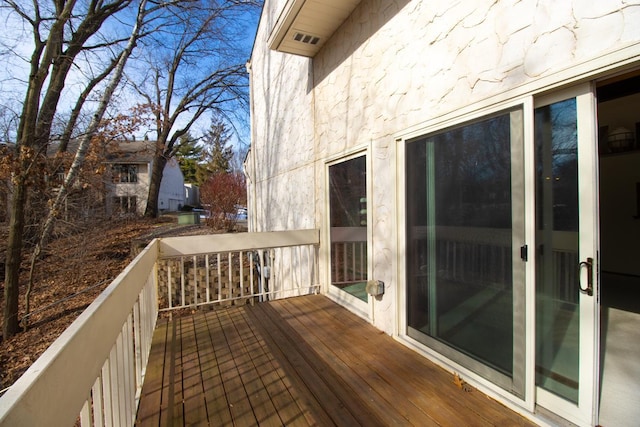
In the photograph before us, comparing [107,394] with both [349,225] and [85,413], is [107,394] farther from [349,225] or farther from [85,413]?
[349,225]

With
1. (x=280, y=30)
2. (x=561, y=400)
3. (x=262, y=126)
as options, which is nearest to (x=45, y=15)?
(x=262, y=126)

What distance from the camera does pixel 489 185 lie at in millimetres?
1914

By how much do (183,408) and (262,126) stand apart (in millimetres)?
5712

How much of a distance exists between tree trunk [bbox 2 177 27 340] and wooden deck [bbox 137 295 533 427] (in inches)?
216

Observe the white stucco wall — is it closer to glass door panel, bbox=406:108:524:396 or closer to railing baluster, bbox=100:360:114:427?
glass door panel, bbox=406:108:524:396

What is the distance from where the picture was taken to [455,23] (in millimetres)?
2076

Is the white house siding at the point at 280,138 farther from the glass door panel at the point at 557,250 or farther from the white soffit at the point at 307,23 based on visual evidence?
the glass door panel at the point at 557,250

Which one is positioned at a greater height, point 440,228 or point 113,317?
point 440,228

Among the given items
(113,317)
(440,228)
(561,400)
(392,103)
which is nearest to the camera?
(113,317)

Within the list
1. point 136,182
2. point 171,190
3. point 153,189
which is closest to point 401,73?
point 153,189

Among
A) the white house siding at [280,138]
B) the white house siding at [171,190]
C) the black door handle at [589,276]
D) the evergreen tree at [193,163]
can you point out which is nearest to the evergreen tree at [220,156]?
the evergreen tree at [193,163]

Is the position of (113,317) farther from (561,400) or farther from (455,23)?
(455,23)

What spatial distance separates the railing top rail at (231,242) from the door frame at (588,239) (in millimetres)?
2893

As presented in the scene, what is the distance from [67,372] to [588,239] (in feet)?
7.28
